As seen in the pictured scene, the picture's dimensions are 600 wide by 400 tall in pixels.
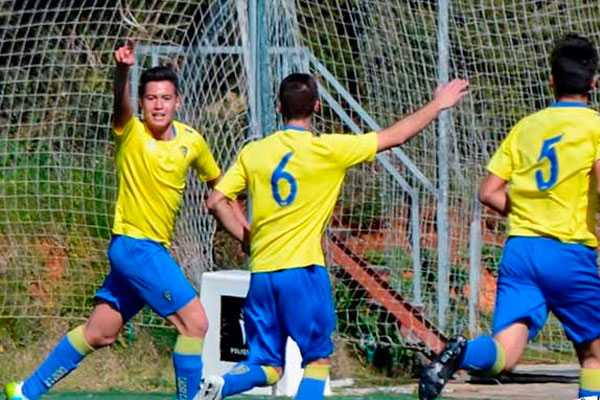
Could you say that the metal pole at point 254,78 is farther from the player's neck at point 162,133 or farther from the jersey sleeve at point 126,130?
the jersey sleeve at point 126,130

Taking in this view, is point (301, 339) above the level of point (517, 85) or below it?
below

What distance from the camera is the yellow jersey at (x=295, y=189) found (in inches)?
298

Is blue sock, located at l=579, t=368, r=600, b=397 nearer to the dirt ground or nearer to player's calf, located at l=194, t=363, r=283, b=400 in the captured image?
player's calf, located at l=194, t=363, r=283, b=400

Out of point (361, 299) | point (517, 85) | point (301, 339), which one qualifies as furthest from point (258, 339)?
point (517, 85)

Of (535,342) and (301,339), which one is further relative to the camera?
(535,342)

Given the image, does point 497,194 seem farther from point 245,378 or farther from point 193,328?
point 193,328

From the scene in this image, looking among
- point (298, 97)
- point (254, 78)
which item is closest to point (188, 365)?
point (298, 97)

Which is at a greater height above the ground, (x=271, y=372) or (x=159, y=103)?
(x=159, y=103)

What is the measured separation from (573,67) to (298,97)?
1.30m

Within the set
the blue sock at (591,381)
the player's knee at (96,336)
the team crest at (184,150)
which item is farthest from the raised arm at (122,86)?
the blue sock at (591,381)

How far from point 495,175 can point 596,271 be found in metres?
0.64

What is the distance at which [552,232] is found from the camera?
724 cm

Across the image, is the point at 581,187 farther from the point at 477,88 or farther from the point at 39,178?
the point at 39,178

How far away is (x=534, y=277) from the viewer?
7262mm
